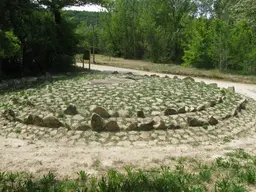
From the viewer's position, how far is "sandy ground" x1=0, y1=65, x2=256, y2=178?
4.44 m

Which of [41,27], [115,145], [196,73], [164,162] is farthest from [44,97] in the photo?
[196,73]

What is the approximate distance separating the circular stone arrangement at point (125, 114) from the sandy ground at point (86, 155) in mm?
343

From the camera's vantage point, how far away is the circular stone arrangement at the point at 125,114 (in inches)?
237

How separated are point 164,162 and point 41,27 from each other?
44.6 feet

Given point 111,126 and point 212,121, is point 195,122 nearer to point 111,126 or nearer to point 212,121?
point 212,121

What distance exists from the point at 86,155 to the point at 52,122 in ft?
5.93

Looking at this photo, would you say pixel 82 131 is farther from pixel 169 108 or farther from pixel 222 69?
pixel 222 69

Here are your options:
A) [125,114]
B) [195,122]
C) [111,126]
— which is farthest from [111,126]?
[195,122]

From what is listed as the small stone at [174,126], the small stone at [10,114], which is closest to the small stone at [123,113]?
the small stone at [174,126]

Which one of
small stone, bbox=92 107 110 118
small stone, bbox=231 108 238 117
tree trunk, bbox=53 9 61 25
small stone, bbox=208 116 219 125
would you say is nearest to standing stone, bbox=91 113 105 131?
small stone, bbox=92 107 110 118

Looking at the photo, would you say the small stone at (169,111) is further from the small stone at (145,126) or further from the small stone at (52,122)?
the small stone at (52,122)

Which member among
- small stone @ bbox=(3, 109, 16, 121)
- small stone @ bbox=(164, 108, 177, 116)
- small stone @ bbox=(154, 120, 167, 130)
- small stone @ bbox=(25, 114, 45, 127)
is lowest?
small stone @ bbox=(3, 109, 16, 121)

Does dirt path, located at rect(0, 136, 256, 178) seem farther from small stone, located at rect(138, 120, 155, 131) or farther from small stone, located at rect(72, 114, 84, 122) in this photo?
small stone, located at rect(72, 114, 84, 122)

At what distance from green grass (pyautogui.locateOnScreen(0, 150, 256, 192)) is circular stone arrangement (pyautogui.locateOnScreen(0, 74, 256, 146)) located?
1.47m
